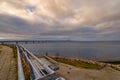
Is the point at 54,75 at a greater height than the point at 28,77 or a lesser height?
greater

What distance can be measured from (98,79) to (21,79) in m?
21.1

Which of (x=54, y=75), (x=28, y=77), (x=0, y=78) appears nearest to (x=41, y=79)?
(x=54, y=75)

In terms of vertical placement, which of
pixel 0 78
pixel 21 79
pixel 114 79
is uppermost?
pixel 21 79

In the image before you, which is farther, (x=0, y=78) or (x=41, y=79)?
(x=0, y=78)

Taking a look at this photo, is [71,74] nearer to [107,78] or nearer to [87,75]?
[87,75]

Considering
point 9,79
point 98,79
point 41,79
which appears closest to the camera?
point 41,79

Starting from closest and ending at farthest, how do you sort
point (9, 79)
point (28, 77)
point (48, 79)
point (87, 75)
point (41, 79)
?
point (41, 79)
point (48, 79)
point (28, 77)
point (9, 79)
point (87, 75)

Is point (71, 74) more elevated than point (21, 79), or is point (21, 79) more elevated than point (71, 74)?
point (21, 79)

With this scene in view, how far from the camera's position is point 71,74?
23922 millimetres

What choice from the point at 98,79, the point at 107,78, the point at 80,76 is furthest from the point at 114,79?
the point at 80,76

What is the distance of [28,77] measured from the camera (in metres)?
6.82

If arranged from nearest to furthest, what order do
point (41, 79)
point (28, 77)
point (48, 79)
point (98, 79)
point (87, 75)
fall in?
point (41, 79) < point (48, 79) < point (28, 77) < point (98, 79) < point (87, 75)

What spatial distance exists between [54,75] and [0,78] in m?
6.06

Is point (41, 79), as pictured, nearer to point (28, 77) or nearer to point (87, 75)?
point (28, 77)
